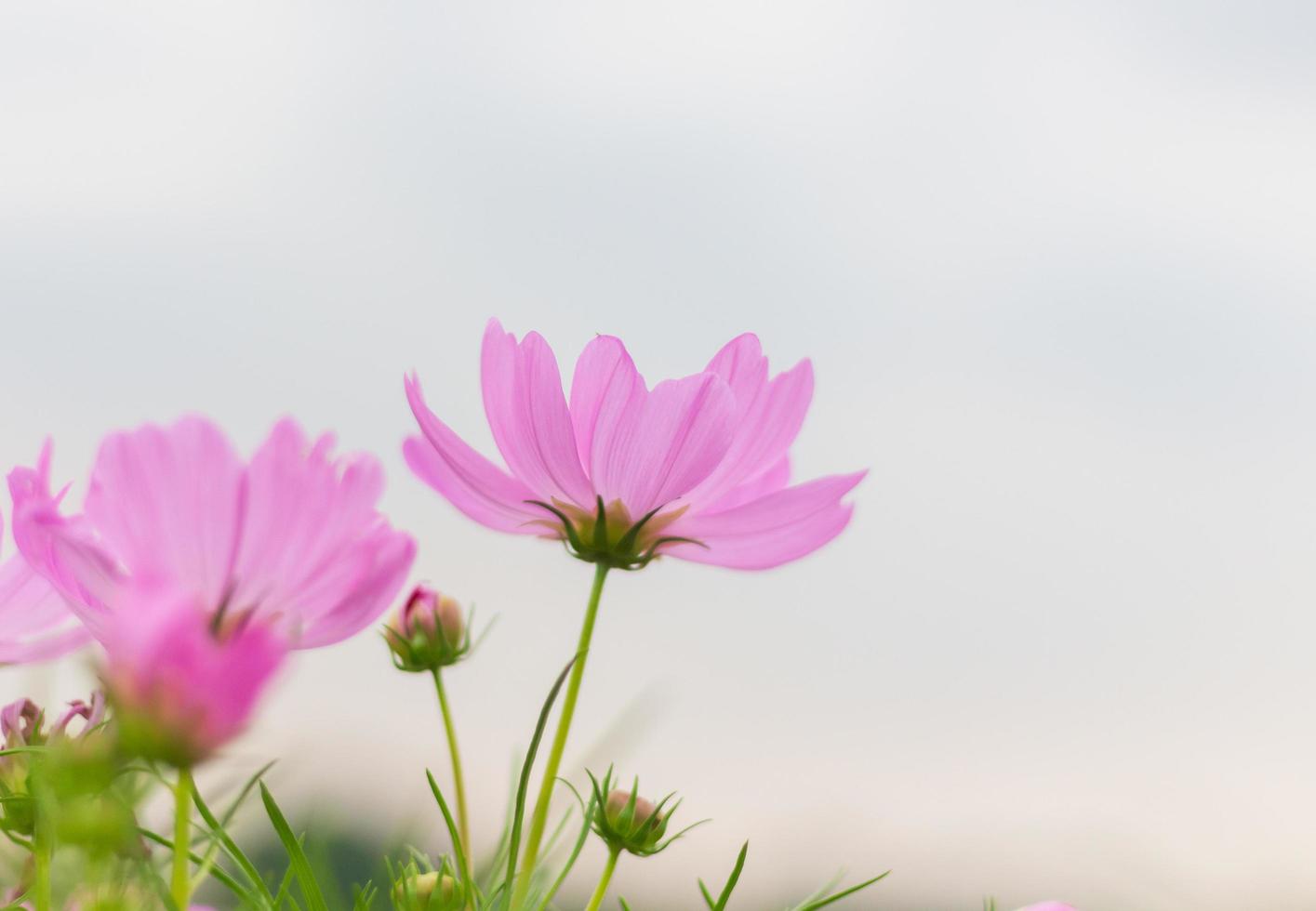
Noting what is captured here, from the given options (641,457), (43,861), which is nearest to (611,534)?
(641,457)

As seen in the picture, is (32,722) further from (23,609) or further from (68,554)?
(68,554)

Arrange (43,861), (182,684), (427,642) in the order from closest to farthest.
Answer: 1. (182,684)
2. (43,861)
3. (427,642)

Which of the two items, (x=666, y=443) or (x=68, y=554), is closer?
(x=68, y=554)

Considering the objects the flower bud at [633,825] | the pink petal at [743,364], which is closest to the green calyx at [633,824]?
the flower bud at [633,825]

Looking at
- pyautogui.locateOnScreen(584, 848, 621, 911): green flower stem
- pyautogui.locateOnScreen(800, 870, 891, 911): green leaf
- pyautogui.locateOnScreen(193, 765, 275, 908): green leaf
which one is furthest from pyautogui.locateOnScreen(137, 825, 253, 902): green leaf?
pyautogui.locateOnScreen(800, 870, 891, 911): green leaf

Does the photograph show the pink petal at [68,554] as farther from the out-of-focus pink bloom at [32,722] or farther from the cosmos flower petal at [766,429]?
the cosmos flower petal at [766,429]

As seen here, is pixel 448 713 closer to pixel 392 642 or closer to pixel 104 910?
pixel 392 642
